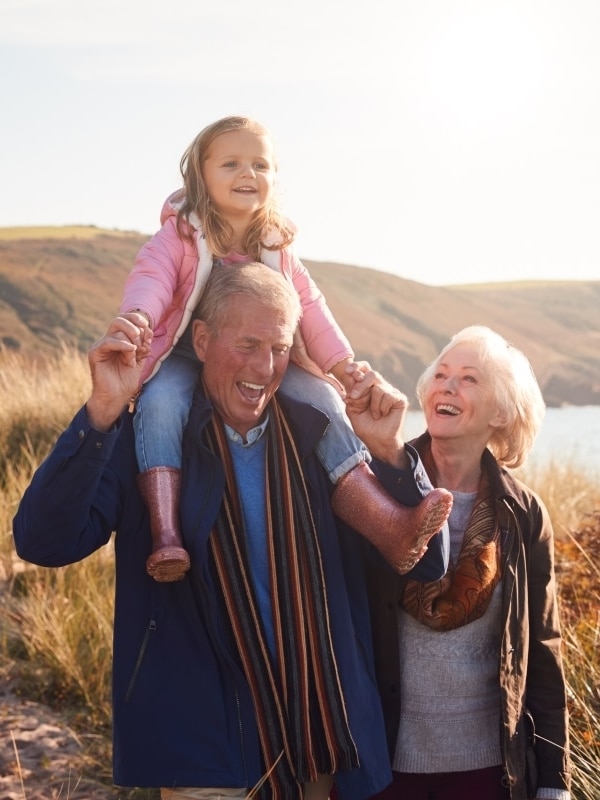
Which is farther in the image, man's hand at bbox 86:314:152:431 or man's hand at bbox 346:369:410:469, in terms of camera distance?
man's hand at bbox 346:369:410:469

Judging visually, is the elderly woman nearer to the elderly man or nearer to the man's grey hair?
the elderly man

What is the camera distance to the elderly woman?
3648mm

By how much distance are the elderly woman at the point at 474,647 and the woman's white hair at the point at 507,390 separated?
0.09 metres

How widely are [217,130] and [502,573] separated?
5.75 feet

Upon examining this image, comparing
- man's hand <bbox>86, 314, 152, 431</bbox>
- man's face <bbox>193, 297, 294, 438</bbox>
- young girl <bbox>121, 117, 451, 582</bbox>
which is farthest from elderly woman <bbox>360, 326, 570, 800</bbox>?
man's hand <bbox>86, 314, 152, 431</bbox>

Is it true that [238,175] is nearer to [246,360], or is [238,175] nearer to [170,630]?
[246,360]

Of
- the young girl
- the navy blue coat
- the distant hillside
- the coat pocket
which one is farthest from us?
the distant hillside

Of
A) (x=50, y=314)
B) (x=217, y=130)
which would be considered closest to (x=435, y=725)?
(x=217, y=130)

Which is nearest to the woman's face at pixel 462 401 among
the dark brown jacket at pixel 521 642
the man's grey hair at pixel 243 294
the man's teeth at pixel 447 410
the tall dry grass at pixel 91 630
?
the man's teeth at pixel 447 410

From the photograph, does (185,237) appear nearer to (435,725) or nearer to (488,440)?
(488,440)

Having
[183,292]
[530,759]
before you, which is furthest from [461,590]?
[183,292]

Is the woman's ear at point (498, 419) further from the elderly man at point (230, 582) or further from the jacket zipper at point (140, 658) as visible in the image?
the jacket zipper at point (140, 658)

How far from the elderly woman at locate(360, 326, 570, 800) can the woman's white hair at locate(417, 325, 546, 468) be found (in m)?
0.09

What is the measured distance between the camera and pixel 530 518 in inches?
153
